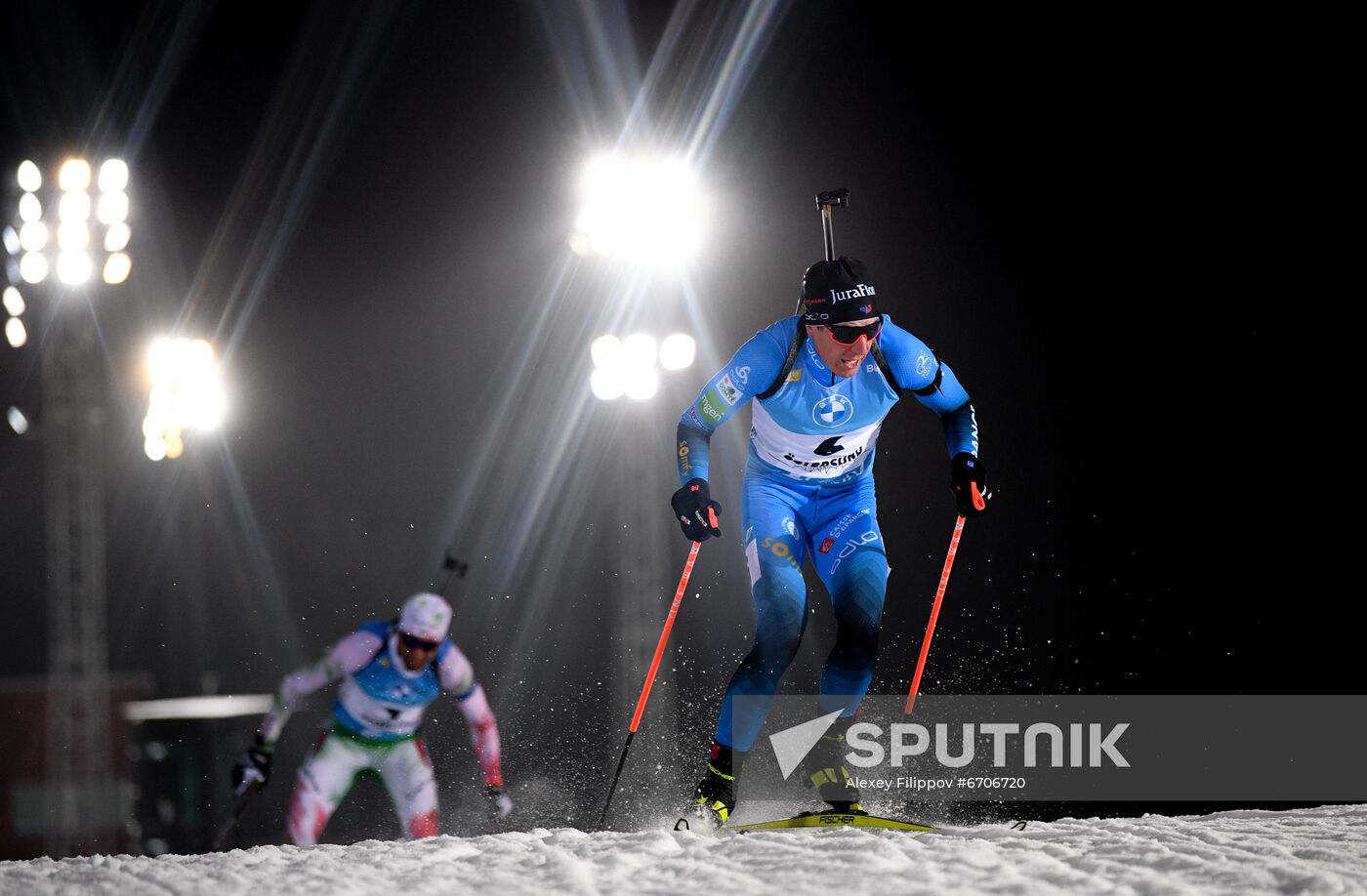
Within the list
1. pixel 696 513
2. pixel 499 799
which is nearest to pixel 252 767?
pixel 499 799

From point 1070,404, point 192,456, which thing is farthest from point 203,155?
point 1070,404

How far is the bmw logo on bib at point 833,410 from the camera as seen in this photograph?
163 inches

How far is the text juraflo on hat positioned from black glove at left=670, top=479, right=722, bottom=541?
70 centimetres

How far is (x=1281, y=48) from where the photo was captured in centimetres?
623

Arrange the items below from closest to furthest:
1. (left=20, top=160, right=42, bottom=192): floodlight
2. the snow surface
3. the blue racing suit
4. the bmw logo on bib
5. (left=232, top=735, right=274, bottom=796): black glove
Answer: the snow surface, the blue racing suit, the bmw logo on bib, (left=232, top=735, right=274, bottom=796): black glove, (left=20, top=160, right=42, bottom=192): floodlight

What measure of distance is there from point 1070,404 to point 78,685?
588 centimetres

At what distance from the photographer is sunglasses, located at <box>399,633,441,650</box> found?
5.31m

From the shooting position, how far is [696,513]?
3945 mm

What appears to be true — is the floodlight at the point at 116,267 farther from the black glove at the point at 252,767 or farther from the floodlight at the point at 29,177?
the black glove at the point at 252,767

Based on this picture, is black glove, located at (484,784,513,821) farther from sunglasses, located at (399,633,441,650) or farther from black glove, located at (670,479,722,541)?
black glove, located at (670,479,722,541)

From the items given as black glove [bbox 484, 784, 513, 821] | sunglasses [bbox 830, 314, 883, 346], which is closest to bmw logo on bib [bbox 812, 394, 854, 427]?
sunglasses [bbox 830, 314, 883, 346]

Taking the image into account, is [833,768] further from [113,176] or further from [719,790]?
[113,176]

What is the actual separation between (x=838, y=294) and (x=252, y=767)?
2981mm

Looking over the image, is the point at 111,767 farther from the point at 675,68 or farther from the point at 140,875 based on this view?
the point at 675,68
